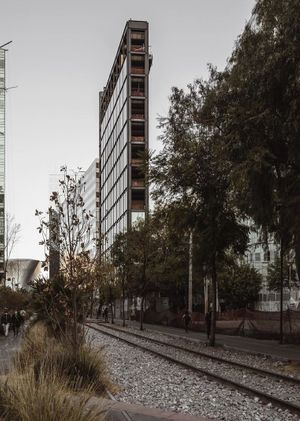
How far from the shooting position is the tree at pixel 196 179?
104ft

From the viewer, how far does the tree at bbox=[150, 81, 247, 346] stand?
31.8m

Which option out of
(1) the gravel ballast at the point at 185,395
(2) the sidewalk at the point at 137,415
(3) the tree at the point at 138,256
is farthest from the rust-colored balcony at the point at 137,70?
(2) the sidewalk at the point at 137,415

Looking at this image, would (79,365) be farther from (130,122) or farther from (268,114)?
(130,122)

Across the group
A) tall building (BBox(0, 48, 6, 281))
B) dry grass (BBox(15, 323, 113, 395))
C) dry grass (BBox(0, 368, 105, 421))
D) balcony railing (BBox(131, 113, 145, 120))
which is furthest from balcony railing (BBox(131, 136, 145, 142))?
dry grass (BBox(0, 368, 105, 421))

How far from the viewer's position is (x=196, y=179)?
1282 inches

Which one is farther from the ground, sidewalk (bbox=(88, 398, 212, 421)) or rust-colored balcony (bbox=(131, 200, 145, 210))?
rust-colored balcony (bbox=(131, 200, 145, 210))

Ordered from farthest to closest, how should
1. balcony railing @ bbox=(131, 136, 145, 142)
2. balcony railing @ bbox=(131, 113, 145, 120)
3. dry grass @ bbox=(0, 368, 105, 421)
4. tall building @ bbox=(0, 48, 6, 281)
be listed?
balcony railing @ bbox=(131, 113, 145, 120), balcony railing @ bbox=(131, 136, 145, 142), tall building @ bbox=(0, 48, 6, 281), dry grass @ bbox=(0, 368, 105, 421)

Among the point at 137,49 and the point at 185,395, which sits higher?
the point at 137,49

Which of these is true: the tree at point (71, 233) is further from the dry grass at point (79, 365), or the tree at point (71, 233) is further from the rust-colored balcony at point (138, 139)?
the rust-colored balcony at point (138, 139)

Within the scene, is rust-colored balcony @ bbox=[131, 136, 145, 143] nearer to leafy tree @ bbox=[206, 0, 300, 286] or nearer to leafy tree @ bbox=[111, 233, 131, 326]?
leafy tree @ bbox=[111, 233, 131, 326]

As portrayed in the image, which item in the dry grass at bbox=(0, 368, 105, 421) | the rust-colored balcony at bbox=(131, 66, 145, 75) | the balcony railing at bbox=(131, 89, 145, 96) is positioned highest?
the rust-colored balcony at bbox=(131, 66, 145, 75)

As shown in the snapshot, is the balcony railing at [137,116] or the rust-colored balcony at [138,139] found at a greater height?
the balcony railing at [137,116]

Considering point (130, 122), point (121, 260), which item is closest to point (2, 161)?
point (121, 260)

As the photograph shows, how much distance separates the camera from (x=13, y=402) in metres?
7.59
